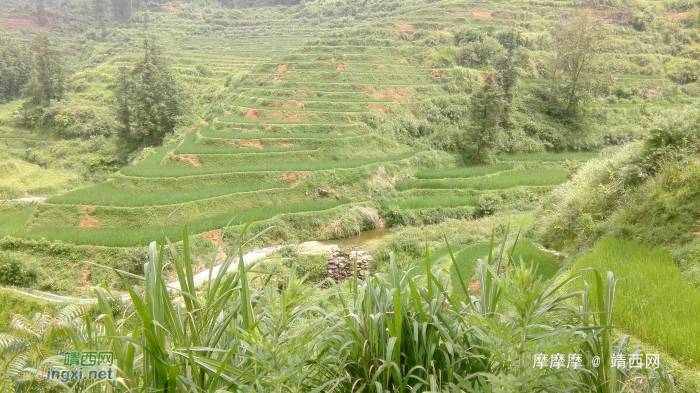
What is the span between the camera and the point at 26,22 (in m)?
63.1

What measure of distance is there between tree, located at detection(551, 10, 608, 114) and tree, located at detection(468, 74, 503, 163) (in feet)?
24.5

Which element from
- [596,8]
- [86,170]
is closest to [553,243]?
[86,170]

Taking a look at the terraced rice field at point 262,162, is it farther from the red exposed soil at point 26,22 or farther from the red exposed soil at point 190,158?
the red exposed soil at point 26,22

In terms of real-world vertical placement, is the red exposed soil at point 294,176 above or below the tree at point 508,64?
below

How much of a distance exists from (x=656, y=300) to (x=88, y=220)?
600 inches

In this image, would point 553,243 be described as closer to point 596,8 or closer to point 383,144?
point 383,144

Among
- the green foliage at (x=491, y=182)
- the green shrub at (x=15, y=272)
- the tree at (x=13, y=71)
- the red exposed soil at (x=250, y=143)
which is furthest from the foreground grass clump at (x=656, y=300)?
the tree at (x=13, y=71)

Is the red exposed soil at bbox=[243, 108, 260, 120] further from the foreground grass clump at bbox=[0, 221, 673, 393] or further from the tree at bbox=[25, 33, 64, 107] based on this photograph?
the foreground grass clump at bbox=[0, 221, 673, 393]

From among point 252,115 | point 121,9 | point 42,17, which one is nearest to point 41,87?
point 252,115

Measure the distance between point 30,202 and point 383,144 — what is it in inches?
650

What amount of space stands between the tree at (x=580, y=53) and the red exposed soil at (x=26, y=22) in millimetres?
75290

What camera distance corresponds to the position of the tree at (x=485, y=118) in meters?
19.5

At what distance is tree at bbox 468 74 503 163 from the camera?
1947 cm

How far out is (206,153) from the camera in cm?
1786
